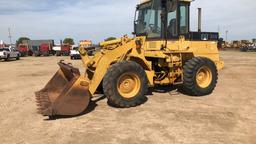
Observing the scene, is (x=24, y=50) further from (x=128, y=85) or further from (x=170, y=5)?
(x=128, y=85)

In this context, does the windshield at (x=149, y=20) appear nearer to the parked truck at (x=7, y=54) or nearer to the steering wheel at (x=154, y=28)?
the steering wheel at (x=154, y=28)

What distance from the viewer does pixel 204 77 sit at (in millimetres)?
9766

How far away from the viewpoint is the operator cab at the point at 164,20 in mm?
9258

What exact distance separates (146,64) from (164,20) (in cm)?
153

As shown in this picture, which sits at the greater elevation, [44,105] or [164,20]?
[164,20]

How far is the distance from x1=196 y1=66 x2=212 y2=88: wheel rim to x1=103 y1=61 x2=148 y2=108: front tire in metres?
2.18

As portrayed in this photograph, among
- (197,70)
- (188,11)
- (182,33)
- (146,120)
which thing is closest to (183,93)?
(197,70)

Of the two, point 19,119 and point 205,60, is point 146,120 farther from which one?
point 205,60

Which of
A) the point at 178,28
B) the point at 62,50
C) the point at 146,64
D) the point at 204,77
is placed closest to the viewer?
the point at 146,64

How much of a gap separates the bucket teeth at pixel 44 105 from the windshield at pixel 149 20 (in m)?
3.62

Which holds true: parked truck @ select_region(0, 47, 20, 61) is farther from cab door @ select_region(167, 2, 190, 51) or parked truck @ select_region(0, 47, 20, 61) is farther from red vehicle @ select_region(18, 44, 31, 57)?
cab door @ select_region(167, 2, 190, 51)

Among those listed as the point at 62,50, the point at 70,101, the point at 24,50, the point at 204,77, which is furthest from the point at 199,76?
the point at 24,50

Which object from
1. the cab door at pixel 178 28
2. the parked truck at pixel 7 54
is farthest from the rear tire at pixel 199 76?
the parked truck at pixel 7 54

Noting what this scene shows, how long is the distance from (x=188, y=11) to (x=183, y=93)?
101 inches
